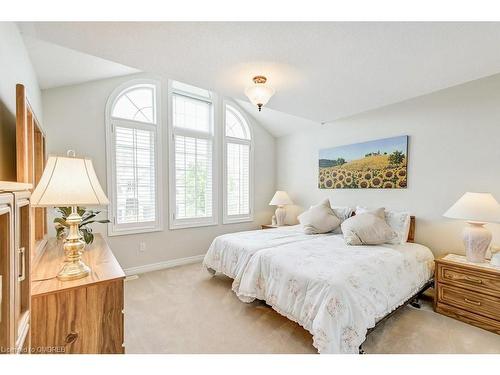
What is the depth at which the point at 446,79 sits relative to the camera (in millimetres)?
2215

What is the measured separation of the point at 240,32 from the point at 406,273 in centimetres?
249

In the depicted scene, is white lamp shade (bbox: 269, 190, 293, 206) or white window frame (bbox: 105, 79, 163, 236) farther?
white lamp shade (bbox: 269, 190, 293, 206)

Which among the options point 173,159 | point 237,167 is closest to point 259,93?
point 173,159

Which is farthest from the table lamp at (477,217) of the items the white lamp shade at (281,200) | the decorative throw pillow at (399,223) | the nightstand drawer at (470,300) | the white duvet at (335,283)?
the white lamp shade at (281,200)

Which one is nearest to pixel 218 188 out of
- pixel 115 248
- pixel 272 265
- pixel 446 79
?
pixel 115 248

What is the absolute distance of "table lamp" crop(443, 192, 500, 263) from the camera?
2068 mm

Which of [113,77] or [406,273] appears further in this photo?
[113,77]

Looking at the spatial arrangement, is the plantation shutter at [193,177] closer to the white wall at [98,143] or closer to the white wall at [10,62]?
the white wall at [98,143]

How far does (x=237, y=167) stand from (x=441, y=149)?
9.99 feet

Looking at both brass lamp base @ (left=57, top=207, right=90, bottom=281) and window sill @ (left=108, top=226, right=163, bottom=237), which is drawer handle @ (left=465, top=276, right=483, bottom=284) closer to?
brass lamp base @ (left=57, top=207, right=90, bottom=281)

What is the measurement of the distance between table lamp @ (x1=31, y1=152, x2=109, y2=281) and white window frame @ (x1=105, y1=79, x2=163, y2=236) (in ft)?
6.47

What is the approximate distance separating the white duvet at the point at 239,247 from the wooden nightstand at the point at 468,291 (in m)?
1.34

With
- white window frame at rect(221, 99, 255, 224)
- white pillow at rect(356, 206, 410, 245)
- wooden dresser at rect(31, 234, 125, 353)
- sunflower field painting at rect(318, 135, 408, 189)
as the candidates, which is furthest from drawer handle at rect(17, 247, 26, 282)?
sunflower field painting at rect(318, 135, 408, 189)
